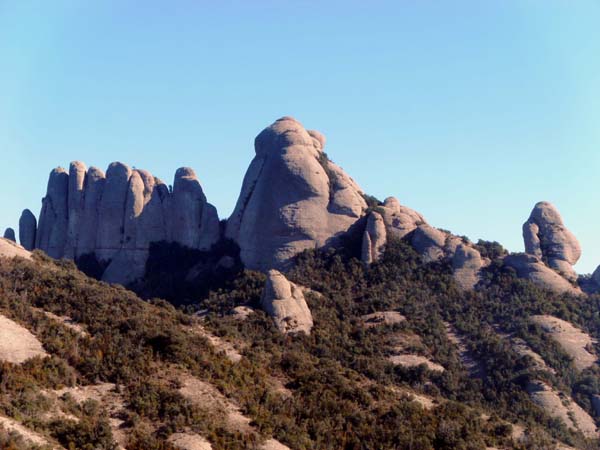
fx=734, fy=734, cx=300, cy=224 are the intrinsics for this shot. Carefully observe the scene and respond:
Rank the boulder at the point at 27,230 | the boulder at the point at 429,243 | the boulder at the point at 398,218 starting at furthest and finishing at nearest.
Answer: the boulder at the point at 27,230
the boulder at the point at 398,218
the boulder at the point at 429,243

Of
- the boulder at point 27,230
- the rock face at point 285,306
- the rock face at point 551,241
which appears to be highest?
the rock face at point 551,241

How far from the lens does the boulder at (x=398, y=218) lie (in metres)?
68.3

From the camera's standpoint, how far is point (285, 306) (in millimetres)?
54906

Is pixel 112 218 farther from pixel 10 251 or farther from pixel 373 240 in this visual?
pixel 10 251

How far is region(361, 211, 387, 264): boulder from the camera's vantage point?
2557 inches

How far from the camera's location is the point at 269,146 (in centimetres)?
7200

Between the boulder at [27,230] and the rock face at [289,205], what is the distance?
84.1 ft

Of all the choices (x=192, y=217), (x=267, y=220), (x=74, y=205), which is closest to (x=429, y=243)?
(x=267, y=220)

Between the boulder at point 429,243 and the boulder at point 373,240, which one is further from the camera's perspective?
the boulder at point 429,243

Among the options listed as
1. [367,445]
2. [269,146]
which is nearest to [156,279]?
[269,146]

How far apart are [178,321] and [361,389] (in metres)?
11.1

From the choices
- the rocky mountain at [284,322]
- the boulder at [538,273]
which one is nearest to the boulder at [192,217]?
the rocky mountain at [284,322]

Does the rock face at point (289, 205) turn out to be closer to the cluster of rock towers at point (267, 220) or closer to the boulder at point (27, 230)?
the cluster of rock towers at point (267, 220)

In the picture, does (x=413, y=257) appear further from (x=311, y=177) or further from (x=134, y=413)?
(x=134, y=413)
